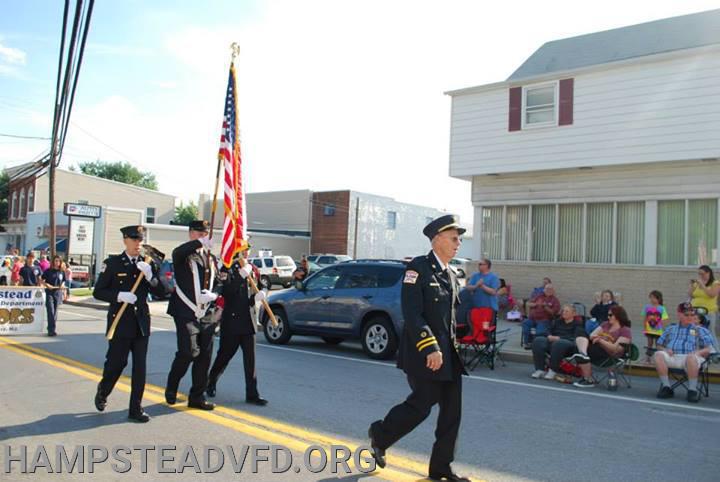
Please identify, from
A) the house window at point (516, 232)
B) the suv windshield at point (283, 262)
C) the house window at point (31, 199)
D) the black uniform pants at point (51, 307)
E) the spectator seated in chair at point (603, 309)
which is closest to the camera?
the spectator seated in chair at point (603, 309)

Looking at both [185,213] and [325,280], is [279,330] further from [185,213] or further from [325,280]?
[185,213]

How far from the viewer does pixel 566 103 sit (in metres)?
16.8

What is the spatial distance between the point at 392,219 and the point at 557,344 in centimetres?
3929

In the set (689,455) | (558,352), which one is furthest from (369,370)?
(689,455)

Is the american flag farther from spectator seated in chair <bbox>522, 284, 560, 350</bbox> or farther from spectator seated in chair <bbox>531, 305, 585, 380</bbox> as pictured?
spectator seated in chair <bbox>522, 284, 560, 350</bbox>

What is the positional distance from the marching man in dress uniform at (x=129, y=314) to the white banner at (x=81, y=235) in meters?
26.9

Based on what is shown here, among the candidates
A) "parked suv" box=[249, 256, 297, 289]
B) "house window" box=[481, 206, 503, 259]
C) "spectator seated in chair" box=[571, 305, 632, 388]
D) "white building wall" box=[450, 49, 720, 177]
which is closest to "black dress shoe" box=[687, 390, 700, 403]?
"spectator seated in chair" box=[571, 305, 632, 388]

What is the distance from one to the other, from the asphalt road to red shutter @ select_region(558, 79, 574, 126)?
8.97 m

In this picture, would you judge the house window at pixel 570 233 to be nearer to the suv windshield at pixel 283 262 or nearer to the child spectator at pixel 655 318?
the child spectator at pixel 655 318

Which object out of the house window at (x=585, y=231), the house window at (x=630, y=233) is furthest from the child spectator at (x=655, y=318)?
the house window at (x=630, y=233)

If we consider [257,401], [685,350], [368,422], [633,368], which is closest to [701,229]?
[633,368]

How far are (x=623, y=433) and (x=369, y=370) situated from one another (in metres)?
4.28

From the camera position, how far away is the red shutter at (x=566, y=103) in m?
16.7

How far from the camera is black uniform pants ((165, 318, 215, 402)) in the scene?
21.0 feet
